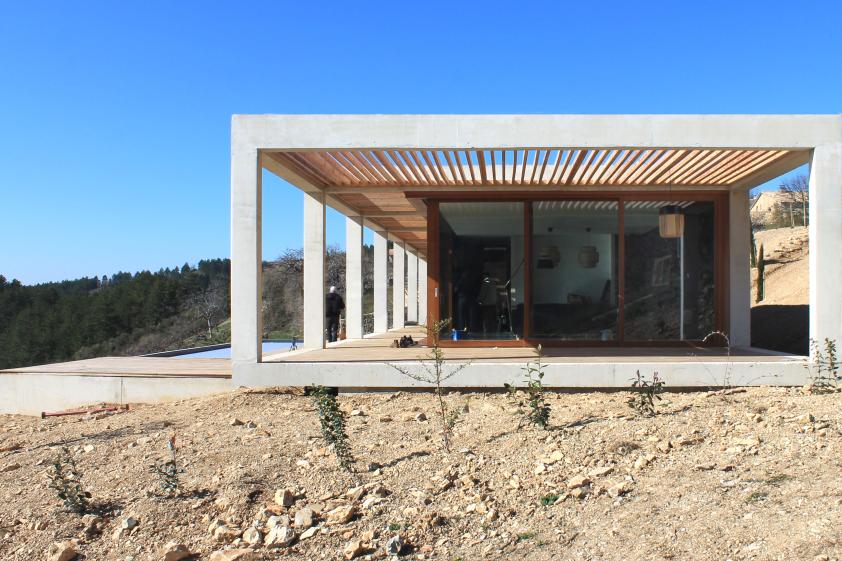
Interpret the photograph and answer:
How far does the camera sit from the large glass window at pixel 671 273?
1065 cm

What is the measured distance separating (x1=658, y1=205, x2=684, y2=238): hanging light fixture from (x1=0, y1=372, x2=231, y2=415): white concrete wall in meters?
6.89

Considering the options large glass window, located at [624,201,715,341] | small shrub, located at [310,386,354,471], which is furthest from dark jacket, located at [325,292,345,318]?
small shrub, located at [310,386,354,471]

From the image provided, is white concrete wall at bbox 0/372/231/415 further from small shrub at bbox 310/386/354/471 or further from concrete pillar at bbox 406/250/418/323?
concrete pillar at bbox 406/250/418/323

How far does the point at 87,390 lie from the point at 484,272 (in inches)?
232

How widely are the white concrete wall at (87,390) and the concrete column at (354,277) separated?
6.03 metres

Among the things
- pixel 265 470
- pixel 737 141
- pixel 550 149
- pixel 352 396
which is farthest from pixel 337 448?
pixel 737 141

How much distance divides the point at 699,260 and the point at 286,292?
32596mm

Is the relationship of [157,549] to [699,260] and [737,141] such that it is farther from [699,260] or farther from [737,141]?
[699,260]

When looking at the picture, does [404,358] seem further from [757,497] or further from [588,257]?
[757,497]

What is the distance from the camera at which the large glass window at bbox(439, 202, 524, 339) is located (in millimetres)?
10812

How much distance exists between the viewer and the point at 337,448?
511cm

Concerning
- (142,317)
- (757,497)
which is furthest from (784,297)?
(142,317)

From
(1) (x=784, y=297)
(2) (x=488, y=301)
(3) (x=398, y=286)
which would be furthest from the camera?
(1) (x=784, y=297)

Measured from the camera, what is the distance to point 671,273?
35.2ft
